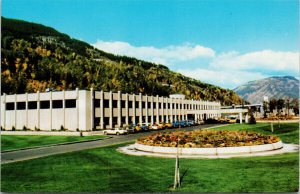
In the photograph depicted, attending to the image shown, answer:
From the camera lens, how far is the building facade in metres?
63.8

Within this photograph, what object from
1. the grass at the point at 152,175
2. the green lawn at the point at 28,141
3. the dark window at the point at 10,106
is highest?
the dark window at the point at 10,106

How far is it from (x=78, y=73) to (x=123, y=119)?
105m

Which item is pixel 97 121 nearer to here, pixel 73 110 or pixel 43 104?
pixel 73 110

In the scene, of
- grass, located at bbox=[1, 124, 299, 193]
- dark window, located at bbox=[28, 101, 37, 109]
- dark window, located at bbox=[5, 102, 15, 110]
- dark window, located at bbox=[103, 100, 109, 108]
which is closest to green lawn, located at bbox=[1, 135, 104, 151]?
grass, located at bbox=[1, 124, 299, 193]

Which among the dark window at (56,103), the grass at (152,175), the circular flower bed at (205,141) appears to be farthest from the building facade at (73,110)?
the grass at (152,175)

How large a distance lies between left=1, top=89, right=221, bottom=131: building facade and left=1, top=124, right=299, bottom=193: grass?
42.3 metres

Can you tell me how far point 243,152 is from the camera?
73.5 feet

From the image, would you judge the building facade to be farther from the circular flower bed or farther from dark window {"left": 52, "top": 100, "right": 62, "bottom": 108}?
the circular flower bed

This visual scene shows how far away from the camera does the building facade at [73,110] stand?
209 feet

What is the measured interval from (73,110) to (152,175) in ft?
165

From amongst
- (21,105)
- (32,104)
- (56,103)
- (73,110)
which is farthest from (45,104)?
(73,110)

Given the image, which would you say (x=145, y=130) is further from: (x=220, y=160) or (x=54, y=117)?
(x=220, y=160)

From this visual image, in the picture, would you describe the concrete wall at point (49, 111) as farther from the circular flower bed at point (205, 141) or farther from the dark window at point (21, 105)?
the circular flower bed at point (205, 141)

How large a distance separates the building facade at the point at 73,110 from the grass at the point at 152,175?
1666 inches
